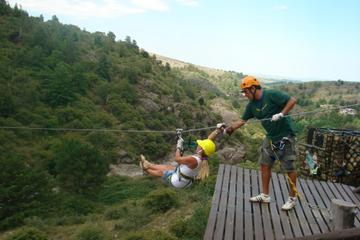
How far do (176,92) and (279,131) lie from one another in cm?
8320

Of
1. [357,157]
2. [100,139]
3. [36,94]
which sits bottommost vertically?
[100,139]

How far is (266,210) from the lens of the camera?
6238 millimetres

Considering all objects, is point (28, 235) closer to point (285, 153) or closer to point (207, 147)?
point (207, 147)

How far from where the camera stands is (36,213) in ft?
110

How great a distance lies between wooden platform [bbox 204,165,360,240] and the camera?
5398mm

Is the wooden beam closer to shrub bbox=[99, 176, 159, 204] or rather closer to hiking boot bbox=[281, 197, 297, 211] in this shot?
hiking boot bbox=[281, 197, 297, 211]

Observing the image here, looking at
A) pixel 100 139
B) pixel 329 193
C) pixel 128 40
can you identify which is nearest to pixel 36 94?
pixel 100 139

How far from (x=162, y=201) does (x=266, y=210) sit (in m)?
14.2

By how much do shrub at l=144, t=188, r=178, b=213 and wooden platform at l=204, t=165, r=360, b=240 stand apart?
11555 mm

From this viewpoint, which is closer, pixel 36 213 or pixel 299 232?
pixel 299 232

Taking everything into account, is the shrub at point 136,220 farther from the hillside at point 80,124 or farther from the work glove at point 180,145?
the work glove at point 180,145

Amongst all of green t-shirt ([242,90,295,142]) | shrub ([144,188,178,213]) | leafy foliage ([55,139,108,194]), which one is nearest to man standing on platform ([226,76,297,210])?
green t-shirt ([242,90,295,142])

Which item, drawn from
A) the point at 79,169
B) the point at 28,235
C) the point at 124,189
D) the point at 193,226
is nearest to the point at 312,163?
the point at 193,226

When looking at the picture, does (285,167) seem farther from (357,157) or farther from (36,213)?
(36,213)
